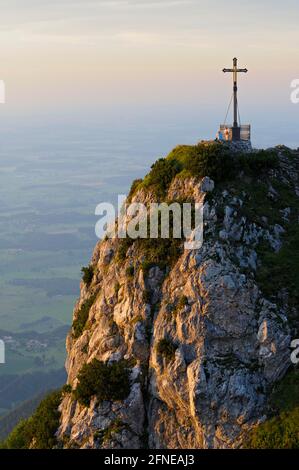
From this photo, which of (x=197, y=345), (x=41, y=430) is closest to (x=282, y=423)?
(x=197, y=345)

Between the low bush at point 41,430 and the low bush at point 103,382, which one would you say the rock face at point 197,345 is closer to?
the low bush at point 103,382

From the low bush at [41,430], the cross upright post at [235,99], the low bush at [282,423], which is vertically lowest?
the low bush at [41,430]

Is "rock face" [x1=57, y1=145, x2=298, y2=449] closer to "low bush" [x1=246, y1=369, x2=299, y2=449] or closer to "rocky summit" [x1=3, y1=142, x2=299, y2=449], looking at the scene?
"rocky summit" [x1=3, y1=142, x2=299, y2=449]

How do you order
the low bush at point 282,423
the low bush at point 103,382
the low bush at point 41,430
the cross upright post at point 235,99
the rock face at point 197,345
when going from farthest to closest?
the cross upright post at point 235,99
the low bush at point 41,430
the low bush at point 103,382
the rock face at point 197,345
the low bush at point 282,423

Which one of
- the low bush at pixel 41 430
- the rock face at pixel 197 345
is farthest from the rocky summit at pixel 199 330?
the low bush at pixel 41 430

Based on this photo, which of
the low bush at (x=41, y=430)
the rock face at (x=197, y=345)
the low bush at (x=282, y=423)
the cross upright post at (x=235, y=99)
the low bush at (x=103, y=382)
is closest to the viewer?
the low bush at (x=282, y=423)
